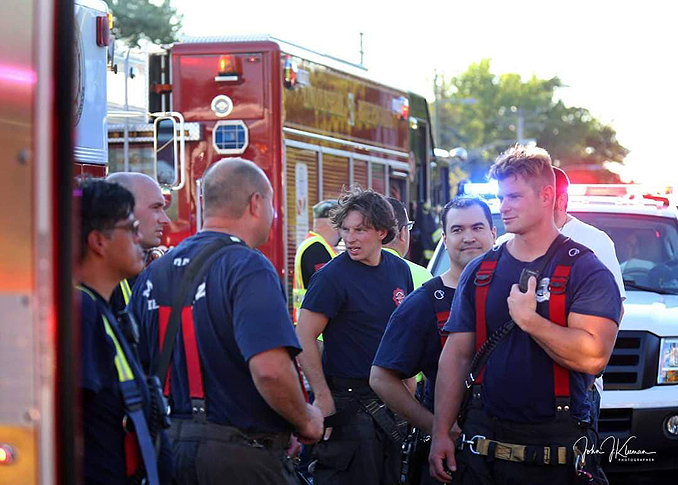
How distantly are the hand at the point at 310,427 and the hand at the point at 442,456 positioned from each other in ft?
2.47

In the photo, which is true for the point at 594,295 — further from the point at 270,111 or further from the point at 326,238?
the point at 270,111

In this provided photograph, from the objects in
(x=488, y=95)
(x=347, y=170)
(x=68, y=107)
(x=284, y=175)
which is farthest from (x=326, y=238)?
(x=488, y=95)

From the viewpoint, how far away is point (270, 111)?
10875mm

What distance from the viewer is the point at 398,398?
5.27 m

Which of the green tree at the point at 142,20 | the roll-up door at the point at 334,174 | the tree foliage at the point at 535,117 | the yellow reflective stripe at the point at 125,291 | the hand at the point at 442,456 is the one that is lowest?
the hand at the point at 442,456

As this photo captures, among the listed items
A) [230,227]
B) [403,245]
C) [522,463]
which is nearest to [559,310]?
[522,463]

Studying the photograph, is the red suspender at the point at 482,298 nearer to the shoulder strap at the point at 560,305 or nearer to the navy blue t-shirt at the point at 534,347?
the navy blue t-shirt at the point at 534,347

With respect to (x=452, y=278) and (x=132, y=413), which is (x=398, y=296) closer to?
(x=452, y=278)

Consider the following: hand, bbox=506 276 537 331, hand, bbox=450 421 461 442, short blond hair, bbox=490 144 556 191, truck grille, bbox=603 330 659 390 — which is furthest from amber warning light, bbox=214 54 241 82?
hand, bbox=506 276 537 331

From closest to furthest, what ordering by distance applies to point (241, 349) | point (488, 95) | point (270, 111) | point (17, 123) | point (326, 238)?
point (17, 123), point (241, 349), point (326, 238), point (270, 111), point (488, 95)

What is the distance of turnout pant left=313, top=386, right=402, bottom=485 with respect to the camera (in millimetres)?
5664

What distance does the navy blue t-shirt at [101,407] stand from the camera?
3.35 m

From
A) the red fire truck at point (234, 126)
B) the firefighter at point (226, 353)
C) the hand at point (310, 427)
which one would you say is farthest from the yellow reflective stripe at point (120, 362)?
the red fire truck at point (234, 126)

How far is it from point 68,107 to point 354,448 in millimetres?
3523
